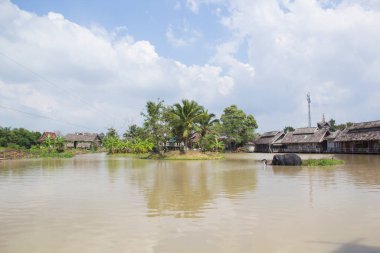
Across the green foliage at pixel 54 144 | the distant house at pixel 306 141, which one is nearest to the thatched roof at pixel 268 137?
the distant house at pixel 306 141

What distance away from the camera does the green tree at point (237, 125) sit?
63.4 meters

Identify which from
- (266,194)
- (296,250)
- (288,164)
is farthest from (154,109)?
(296,250)

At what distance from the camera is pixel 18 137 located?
6806cm

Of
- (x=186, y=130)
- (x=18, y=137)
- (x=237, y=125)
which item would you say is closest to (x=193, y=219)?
(x=186, y=130)

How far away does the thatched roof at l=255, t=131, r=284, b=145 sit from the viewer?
2496 inches

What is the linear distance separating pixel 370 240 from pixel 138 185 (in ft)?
33.3

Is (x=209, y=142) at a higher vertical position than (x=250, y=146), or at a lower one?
higher

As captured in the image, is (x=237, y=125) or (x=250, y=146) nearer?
(x=237, y=125)

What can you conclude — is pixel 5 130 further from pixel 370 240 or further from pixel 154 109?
pixel 370 240

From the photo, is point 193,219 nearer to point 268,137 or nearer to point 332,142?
point 332,142

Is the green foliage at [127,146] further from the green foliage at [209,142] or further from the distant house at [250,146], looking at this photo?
the distant house at [250,146]

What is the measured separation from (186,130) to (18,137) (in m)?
44.8

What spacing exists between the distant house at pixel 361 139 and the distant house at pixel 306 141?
4257mm

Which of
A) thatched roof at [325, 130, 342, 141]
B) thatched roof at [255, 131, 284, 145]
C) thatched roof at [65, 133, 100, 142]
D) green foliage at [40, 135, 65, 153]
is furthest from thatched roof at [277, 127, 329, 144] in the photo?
thatched roof at [65, 133, 100, 142]
